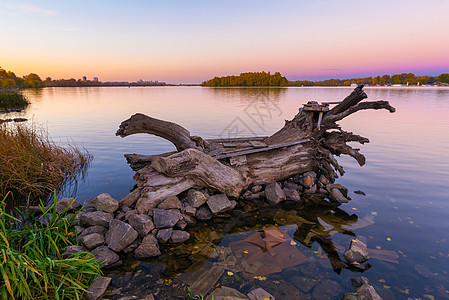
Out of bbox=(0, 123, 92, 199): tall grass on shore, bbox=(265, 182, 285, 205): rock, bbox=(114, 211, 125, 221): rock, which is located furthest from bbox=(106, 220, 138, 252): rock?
bbox=(265, 182, 285, 205): rock

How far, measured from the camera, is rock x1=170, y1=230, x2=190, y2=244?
689cm

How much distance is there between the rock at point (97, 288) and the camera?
467 centimetres

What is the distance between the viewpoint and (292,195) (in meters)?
9.93

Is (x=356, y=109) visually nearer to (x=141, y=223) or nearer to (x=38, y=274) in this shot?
(x=141, y=223)

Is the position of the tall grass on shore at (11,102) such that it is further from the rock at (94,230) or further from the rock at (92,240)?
the rock at (92,240)

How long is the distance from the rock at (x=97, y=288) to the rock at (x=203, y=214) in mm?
3645

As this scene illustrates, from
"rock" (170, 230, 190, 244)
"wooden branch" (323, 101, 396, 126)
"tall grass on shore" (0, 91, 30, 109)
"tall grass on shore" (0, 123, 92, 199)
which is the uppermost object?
"tall grass on shore" (0, 91, 30, 109)

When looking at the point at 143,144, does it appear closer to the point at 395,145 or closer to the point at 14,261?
the point at 14,261

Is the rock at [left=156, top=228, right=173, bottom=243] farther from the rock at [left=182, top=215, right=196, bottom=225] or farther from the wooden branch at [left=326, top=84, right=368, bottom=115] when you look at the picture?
the wooden branch at [left=326, top=84, right=368, bottom=115]

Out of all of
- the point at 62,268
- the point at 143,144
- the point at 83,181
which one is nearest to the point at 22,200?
the point at 83,181

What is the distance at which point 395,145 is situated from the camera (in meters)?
18.8

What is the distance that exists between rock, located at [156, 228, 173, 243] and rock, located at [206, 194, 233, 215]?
72.0 inches

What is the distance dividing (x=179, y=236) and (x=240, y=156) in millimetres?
4238

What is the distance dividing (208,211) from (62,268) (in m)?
4.69
